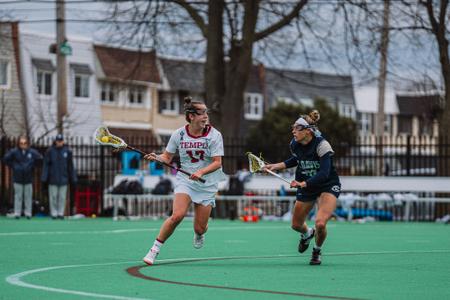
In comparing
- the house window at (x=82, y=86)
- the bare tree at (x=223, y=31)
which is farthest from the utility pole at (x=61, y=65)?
the house window at (x=82, y=86)

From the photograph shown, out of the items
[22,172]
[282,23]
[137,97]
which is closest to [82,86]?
[137,97]

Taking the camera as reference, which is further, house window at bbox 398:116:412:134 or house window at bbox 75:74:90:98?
house window at bbox 398:116:412:134

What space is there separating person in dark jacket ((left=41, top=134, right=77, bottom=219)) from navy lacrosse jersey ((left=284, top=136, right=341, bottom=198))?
15.4m

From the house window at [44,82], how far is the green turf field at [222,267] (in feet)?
121

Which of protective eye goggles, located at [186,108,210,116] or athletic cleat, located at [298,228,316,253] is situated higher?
protective eye goggles, located at [186,108,210,116]

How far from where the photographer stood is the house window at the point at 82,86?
2477 inches

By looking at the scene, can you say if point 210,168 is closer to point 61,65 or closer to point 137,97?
point 61,65

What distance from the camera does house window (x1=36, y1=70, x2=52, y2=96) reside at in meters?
59.3

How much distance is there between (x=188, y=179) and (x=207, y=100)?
69.2 ft

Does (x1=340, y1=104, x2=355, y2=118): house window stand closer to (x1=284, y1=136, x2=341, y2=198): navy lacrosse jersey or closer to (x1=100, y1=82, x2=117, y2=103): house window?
(x1=100, y1=82, x2=117, y2=103): house window

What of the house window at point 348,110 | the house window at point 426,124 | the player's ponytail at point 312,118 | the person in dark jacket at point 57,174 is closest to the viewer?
the player's ponytail at point 312,118

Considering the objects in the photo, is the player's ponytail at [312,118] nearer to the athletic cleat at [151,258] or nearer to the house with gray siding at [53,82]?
the athletic cleat at [151,258]

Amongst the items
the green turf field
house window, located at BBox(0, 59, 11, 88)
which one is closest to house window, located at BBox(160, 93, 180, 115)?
house window, located at BBox(0, 59, 11, 88)

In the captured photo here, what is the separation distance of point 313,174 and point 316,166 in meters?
0.11
